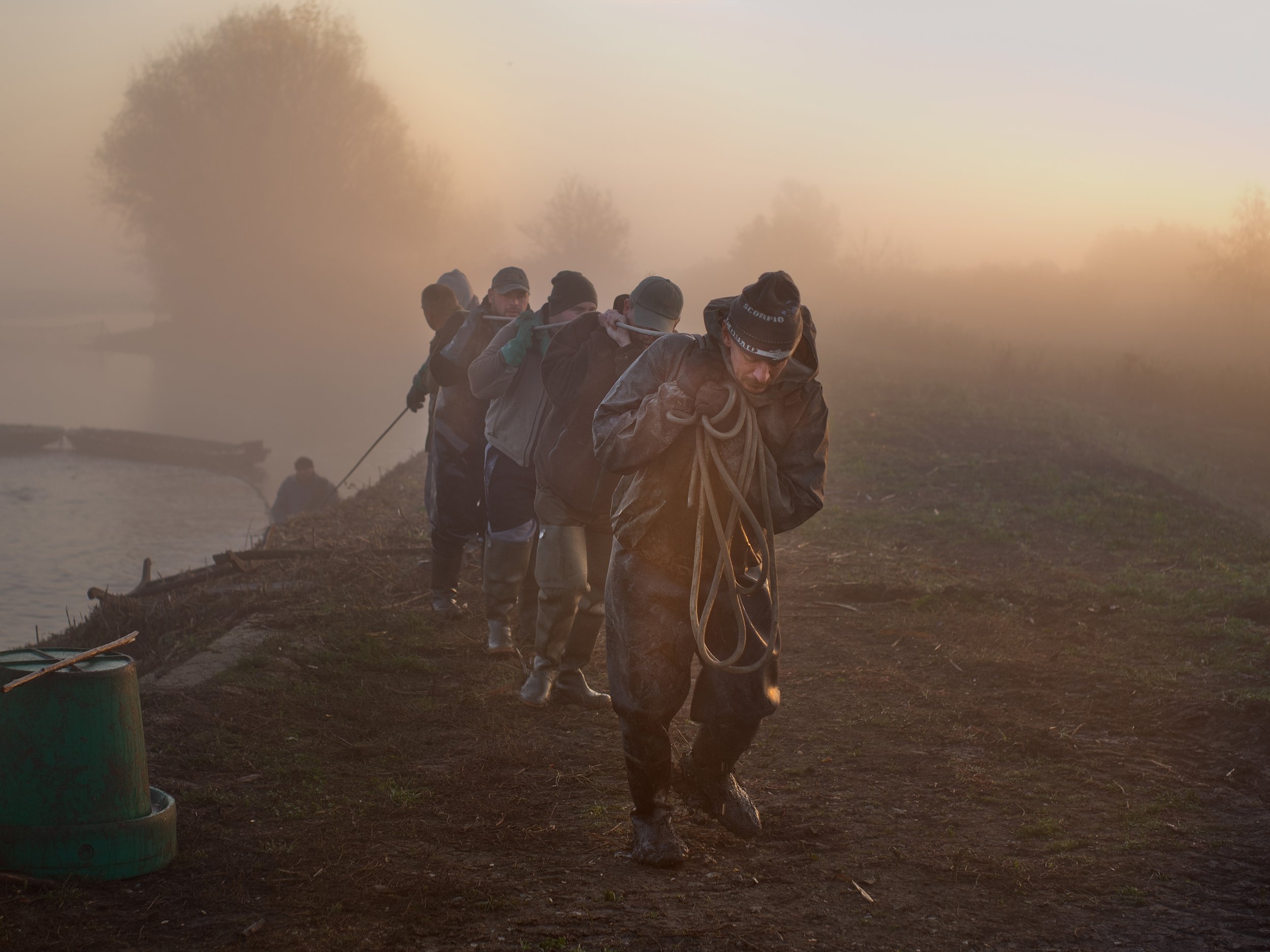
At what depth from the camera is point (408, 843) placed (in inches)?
155

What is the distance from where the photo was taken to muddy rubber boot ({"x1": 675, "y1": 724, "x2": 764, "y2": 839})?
4.04m

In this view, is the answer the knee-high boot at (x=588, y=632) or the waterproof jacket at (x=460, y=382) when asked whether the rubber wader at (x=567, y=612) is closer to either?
the knee-high boot at (x=588, y=632)

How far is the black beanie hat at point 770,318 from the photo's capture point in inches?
141

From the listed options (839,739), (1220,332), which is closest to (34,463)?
(839,739)

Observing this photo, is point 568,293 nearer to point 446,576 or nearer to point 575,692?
point 575,692

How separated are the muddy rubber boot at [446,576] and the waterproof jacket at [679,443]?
12.9 feet

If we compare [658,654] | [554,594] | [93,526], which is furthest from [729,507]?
[93,526]

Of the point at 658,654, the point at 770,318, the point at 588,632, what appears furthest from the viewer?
the point at 588,632

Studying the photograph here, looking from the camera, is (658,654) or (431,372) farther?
(431,372)

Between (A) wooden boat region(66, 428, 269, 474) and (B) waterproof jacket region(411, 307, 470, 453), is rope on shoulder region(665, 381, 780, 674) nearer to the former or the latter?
(B) waterproof jacket region(411, 307, 470, 453)

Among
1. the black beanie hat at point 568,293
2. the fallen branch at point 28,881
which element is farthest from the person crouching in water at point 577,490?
the fallen branch at point 28,881

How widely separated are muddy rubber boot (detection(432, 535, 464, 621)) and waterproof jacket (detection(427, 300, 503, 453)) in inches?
28.9

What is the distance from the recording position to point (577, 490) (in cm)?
539

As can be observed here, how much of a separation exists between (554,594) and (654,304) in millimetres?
1600
